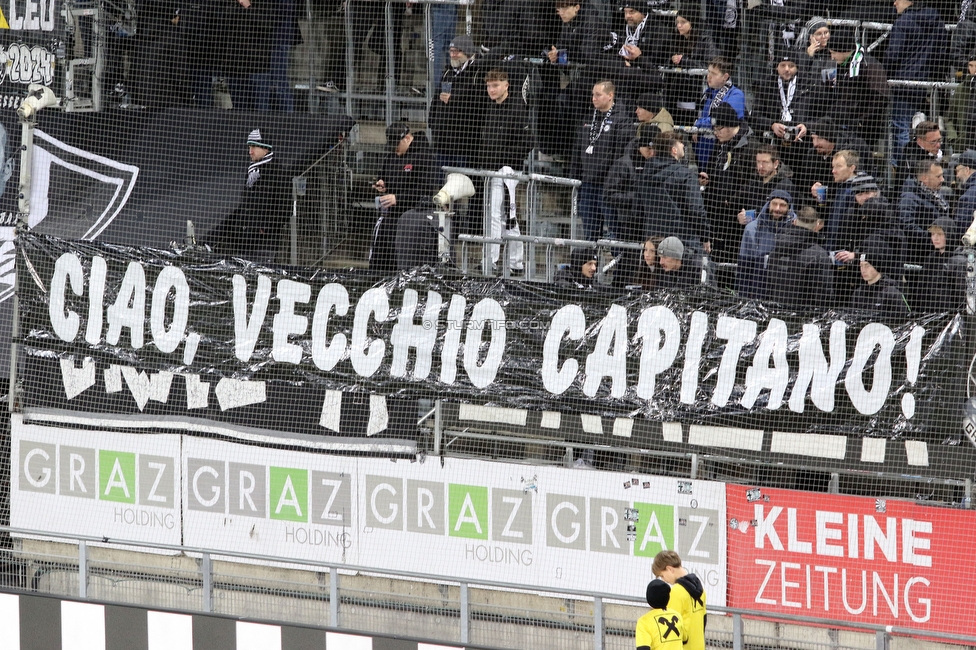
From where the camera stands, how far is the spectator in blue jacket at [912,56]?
34.1ft

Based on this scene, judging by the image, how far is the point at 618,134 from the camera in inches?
403

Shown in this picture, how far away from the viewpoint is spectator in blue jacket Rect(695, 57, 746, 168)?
10.5 m

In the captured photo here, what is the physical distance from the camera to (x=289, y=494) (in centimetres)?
1005

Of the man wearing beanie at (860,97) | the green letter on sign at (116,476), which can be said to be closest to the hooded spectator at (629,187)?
the man wearing beanie at (860,97)

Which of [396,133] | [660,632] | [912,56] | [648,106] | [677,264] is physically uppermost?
[912,56]

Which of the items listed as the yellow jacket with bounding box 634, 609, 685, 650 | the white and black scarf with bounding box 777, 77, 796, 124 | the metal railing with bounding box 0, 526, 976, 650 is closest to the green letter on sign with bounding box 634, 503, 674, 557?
the metal railing with bounding box 0, 526, 976, 650

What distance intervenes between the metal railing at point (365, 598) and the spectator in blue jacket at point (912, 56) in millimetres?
4063

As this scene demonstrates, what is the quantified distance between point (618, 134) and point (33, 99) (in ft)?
15.0

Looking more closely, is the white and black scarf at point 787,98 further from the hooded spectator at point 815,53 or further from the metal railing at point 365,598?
the metal railing at point 365,598

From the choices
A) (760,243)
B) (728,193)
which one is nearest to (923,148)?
(728,193)

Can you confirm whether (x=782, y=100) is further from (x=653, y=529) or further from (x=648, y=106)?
(x=653, y=529)

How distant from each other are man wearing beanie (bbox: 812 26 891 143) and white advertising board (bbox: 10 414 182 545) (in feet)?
18.1

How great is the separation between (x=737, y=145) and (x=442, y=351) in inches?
105

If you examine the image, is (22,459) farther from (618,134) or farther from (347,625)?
(618,134)
